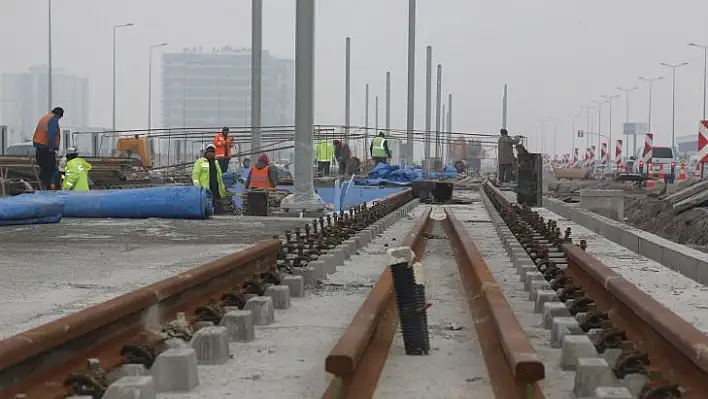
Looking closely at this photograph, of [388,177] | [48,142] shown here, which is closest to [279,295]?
[48,142]

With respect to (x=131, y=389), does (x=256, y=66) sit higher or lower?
higher

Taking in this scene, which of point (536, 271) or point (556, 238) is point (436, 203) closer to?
point (556, 238)

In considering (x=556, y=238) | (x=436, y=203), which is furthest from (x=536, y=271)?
(x=436, y=203)

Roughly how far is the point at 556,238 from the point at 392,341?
5.20 m

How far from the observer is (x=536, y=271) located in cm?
A: 902

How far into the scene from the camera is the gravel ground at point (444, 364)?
5.00 m

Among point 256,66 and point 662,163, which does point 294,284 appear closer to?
point 256,66

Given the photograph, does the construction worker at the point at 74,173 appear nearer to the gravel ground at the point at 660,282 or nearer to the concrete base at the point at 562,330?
the gravel ground at the point at 660,282

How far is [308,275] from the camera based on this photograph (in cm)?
872

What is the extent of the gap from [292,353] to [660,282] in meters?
4.64

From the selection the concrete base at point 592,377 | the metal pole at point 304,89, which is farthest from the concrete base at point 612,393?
the metal pole at point 304,89

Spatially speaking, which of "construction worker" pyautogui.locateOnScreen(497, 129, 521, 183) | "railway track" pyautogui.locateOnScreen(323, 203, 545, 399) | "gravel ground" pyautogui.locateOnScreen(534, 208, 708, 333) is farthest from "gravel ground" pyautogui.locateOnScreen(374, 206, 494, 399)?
"construction worker" pyautogui.locateOnScreen(497, 129, 521, 183)

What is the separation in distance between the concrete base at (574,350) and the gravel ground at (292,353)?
1252 millimetres

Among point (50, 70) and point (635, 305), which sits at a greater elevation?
point (50, 70)
